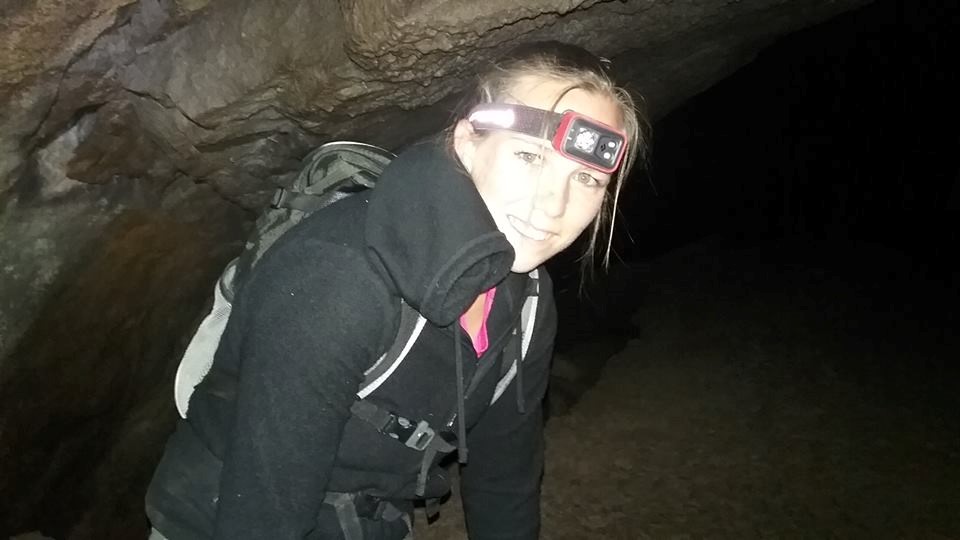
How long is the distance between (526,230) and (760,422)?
11.2ft

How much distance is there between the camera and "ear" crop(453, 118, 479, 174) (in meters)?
1.70

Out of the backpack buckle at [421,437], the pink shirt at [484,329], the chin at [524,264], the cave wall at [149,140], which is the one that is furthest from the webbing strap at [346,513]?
the cave wall at [149,140]

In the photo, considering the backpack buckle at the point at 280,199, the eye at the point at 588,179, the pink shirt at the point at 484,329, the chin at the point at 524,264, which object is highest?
the eye at the point at 588,179

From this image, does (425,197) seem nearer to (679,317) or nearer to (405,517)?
(405,517)

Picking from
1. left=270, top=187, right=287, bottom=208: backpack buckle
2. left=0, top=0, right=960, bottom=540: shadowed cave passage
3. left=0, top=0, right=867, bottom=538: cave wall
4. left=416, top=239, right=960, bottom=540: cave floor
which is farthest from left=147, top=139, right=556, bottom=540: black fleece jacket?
left=416, top=239, right=960, bottom=540: cave floor

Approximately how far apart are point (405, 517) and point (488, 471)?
311 millimetres

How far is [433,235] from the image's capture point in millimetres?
1586

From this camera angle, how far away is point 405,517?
198 cm

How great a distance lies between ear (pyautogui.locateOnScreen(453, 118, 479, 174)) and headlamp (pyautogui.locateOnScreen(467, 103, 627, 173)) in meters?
0.03

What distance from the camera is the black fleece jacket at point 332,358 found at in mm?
1503

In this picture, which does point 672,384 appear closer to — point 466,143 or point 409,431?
point 409,431

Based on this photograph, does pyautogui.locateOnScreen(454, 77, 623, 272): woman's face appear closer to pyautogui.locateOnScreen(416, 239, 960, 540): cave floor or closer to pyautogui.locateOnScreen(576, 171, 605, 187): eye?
pyautogui.locateOnScreen(576, 171, 605, 187): eye

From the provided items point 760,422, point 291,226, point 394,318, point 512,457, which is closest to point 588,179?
point 394,318

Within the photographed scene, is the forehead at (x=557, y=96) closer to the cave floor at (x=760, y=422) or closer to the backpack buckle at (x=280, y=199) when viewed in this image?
the backpack buckle at (x=280, y=199)
